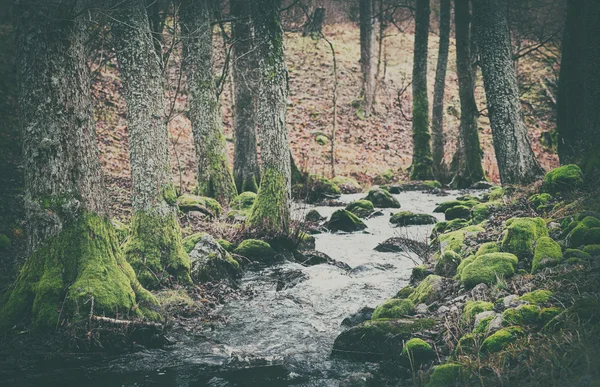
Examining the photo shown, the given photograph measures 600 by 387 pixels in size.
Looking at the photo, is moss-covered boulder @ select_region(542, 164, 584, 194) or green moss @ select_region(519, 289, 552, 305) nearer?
green moss @ select_region(519, 289, 552, 305)

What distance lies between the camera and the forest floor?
1689 centimetres

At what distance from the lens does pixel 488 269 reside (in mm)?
5395

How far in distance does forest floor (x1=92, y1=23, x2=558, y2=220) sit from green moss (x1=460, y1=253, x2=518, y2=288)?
8.24 meters

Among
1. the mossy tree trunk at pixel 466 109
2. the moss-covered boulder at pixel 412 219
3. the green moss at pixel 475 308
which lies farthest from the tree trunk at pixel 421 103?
the green moss at pixel 475 308

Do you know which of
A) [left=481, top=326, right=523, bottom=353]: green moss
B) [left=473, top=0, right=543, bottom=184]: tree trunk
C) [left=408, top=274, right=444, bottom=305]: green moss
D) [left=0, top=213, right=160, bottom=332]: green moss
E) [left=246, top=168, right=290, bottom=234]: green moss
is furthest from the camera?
[left=473, top=0, right=543, bottom=184]: tree trunk

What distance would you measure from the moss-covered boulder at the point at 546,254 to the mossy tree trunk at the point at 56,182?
4539 mm

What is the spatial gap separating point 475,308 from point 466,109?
12561 millimetres

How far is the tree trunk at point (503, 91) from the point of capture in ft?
30.0

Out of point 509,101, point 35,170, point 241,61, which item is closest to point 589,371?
point 35,170

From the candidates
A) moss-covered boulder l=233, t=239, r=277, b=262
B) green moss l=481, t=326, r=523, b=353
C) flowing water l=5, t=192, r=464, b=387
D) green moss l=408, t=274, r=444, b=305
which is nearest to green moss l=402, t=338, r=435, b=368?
flowing water l=5, t=192, r=464, b=387

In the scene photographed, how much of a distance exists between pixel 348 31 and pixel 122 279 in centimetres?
3066

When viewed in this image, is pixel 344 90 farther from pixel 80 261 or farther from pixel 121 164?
pixel 80 261

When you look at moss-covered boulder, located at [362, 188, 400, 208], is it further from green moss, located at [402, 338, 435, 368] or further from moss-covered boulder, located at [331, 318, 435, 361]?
green moss, located at [402, 338, 435, 368]

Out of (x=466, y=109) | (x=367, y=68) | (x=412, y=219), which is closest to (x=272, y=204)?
(x=412, y=219)
